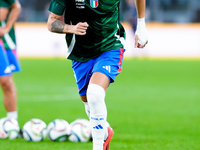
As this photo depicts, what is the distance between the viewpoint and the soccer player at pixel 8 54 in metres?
6.68

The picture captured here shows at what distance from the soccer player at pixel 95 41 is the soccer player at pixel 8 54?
6.55 feet

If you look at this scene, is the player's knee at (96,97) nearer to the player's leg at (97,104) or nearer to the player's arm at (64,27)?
the player's leg at (97,104)

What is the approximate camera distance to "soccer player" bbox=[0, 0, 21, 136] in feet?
21.9

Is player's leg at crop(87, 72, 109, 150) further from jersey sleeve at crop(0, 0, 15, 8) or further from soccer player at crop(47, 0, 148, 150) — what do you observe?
jersey sleeve at crop(0, 0, 15, 8)

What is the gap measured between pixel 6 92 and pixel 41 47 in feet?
56.0

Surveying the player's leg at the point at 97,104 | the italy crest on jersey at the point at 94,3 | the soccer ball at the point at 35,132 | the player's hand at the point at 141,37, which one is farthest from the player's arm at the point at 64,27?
the soccer ball at the point at 35,132

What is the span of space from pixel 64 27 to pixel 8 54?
2905mm

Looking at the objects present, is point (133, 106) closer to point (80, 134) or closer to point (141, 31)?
point (80, 134)

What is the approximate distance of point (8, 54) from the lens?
7.21 metres

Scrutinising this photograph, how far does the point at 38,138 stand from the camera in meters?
5.92

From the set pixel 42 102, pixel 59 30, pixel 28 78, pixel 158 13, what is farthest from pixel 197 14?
pixel 59 30

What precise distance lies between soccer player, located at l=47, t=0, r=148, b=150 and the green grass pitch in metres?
1.11

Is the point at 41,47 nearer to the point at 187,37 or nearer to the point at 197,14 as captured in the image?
the point at 187,37

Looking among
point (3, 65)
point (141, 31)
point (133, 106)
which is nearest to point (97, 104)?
point (141, 31)
